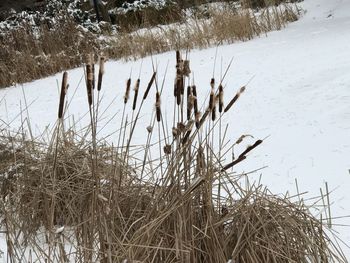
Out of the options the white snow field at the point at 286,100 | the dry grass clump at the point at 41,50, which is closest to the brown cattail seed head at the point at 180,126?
the white snow field at the point at 286,100

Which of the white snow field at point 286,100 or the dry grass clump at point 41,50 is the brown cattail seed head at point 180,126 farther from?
the dry grass clump at point 41,50

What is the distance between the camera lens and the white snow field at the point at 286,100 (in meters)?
2.13

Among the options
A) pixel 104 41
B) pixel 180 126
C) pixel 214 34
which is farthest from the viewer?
pixel 104 41

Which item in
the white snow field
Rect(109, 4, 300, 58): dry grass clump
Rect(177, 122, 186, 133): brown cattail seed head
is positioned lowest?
the white snow field

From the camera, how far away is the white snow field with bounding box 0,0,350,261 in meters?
2.13

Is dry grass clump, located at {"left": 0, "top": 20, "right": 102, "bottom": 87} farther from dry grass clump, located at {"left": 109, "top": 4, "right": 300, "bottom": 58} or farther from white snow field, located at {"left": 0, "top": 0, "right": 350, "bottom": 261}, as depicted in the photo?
dry grass clump, located at {"left": 109, "top": 4, "right": 300, "bottom": 58}

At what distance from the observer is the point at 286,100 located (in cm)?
312

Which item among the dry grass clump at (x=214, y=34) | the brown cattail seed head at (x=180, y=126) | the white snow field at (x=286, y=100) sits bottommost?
the white snow field at (x=286, y=100)

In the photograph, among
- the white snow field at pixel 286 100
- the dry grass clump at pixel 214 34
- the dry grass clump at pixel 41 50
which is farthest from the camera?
the dry grass clump at pixel 41 50

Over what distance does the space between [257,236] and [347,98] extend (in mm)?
1718

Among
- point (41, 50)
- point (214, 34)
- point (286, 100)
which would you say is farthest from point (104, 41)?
point (286, 100)

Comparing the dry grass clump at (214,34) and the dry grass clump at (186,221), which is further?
the dry grass clump at (214,34)

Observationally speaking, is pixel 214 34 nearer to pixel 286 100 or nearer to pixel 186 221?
pixel 286 100

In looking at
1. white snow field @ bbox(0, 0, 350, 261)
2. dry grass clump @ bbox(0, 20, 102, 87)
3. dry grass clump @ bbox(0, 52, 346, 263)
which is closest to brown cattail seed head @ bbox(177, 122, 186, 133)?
dry grass clump @ bbox(0, 52, 346, 263)
